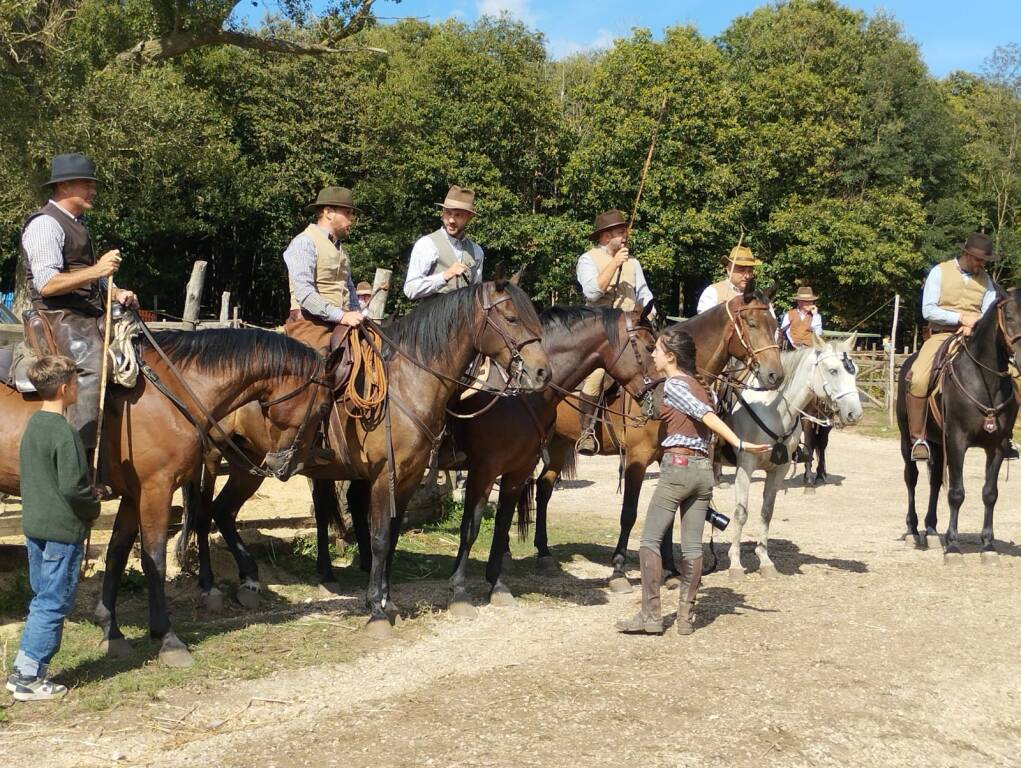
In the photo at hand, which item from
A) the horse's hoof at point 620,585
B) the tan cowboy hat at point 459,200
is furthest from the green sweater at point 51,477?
the horse's hoof at point 620,585

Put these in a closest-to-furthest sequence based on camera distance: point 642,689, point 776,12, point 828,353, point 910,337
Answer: point 642,689
point 828,353
point 910,337
point 776,12

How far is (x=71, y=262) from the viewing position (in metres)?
6.25

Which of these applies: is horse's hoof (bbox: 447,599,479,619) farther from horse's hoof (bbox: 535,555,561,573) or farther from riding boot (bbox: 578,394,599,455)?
riding boot (bbox: 578,394,599,455)

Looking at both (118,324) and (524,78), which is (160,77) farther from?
(118,324)

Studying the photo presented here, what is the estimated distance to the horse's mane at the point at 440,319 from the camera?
24.3 feet

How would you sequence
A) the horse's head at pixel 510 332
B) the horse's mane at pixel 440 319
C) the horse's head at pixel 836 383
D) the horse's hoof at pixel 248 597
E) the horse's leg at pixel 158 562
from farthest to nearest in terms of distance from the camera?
1. the horse's head at pixel 836 383
2. the horse's hoof at pixel 248 597
3. the horse's mane at pixel 440 319
4. the horse's head at pixel 510 332
5. the horse's leg at pixel 158 562

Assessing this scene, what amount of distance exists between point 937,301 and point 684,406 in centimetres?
526

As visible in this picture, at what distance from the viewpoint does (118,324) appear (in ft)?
21.0

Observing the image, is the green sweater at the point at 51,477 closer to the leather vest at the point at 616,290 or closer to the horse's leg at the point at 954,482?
the leather vest at the point at 616,290

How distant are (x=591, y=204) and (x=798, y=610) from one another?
98.7 ft

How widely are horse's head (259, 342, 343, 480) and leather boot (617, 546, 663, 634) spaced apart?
2.53 m

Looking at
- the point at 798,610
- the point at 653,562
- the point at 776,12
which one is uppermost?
the point at 776,12

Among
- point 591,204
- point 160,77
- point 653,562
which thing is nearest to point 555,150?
point 591,204

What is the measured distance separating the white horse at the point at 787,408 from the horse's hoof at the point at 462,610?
9.41 feet
